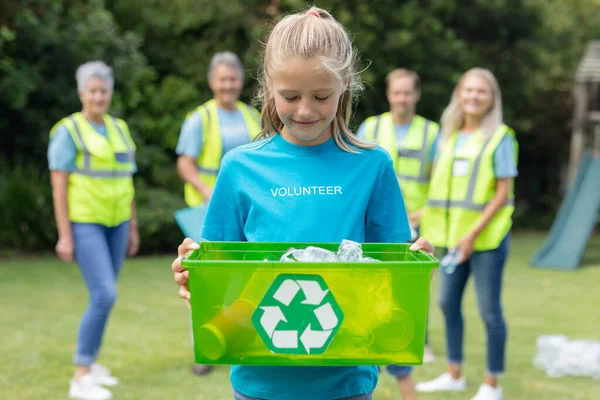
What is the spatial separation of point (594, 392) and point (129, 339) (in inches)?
147

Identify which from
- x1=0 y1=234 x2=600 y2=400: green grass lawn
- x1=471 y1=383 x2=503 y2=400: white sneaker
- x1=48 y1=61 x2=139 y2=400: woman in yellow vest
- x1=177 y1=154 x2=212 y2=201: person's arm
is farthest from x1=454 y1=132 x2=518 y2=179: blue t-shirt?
x1=48 y1=61 x2=139 y2=400: woman in yellow vest

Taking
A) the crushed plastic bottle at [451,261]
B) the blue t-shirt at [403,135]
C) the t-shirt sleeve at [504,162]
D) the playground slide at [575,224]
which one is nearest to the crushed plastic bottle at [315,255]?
the crushed plastic bottle at [451,261]

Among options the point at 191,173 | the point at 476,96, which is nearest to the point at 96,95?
the point at 191,173

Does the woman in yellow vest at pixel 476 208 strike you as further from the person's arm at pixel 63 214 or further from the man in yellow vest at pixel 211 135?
the person's arm at pixel 63 214

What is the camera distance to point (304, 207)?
7.74ft

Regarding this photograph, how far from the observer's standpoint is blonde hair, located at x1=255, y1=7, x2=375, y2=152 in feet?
7.32

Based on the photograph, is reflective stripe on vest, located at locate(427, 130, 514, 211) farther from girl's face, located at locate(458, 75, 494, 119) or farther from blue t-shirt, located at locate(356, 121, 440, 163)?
blue t-shirt, located at locate(356, 121, 440, 163)

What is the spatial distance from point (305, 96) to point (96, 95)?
346 cm

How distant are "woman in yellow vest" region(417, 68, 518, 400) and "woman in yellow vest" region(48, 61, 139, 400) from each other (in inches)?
82.0

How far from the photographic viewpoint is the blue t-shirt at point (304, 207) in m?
2.32

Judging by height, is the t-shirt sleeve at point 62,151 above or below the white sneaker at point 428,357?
above

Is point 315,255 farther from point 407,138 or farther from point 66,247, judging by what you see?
point 407,138

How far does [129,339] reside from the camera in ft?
22.7

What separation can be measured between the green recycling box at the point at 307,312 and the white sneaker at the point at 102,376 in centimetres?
370
